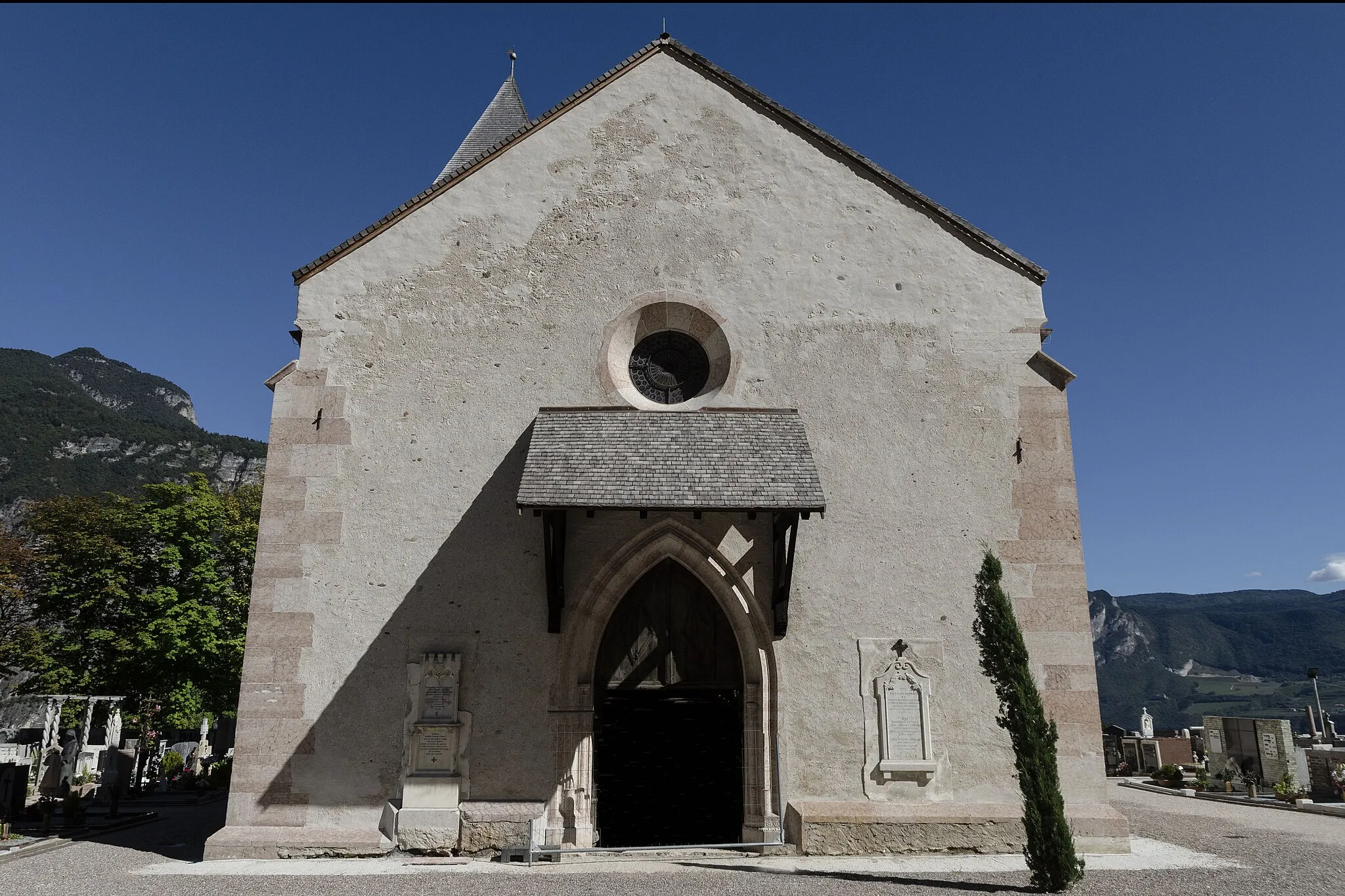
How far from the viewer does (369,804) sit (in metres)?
9.61

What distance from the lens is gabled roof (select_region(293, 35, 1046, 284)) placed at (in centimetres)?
1118

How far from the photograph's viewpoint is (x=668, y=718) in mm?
10539

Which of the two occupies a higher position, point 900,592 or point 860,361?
point 860,361

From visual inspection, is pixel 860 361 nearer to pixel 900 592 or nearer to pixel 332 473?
pixel 900 592

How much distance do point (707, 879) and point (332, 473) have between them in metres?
6.50

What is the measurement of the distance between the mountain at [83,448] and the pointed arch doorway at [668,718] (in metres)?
57.3

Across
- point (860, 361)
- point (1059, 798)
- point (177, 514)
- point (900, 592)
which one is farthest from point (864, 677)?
point (177, 514)

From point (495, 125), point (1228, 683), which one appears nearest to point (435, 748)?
point (495, 125)

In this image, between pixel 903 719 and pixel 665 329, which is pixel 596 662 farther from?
pixel 665 329

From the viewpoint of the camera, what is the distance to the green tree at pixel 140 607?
2186 cm

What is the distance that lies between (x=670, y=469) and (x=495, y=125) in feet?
36.8

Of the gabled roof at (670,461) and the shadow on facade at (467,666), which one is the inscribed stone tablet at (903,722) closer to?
the gabled roof at (670,461)

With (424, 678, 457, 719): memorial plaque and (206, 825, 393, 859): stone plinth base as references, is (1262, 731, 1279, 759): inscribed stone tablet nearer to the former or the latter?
(424, 678, 457, 719): memorial plaque

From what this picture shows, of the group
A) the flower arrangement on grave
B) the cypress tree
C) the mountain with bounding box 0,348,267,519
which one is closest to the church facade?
the cypress tree
